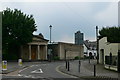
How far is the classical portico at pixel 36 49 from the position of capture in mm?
72000

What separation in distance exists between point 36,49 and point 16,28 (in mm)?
13773

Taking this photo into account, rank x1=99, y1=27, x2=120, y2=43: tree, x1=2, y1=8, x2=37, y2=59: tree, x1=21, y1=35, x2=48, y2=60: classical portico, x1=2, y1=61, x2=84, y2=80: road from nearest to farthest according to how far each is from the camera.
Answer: x1=2, y1=61, x2=84, y2=80: road, x1=99, y1=27, x2=120, y2=43: tree, x1=2, y1=8, x2=37, y2=59: tree, x1=21, y1=35, x2=48, y2=60: classical portico

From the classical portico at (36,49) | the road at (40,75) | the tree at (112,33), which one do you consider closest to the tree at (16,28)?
the classical portico at (36,49)

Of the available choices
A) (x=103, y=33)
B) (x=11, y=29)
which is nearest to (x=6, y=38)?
(x=11, y=29)

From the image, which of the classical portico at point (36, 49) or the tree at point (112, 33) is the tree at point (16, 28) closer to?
the classical portico at point (36, 49)

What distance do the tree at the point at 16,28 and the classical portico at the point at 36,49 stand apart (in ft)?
21.1

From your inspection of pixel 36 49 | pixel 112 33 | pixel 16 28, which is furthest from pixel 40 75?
pixel 36 49

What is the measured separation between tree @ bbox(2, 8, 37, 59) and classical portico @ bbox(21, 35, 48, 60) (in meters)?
6.43

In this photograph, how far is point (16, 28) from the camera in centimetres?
6184

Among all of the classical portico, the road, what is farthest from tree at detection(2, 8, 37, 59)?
the road

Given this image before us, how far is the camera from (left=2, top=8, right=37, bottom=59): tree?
61.4 m

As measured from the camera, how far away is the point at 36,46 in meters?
73.9

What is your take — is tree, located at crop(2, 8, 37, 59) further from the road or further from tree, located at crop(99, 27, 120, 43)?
the road

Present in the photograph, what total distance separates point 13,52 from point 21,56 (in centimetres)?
339
